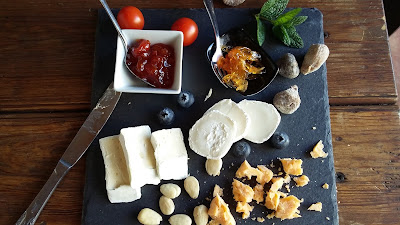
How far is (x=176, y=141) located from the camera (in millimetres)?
1451

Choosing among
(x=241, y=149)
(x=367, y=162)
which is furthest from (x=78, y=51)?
(x=367, y=162)

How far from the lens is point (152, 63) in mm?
1436

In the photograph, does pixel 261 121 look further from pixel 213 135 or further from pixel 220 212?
pixel 220 212

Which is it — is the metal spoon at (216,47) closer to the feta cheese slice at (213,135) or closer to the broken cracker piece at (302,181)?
the feta cheese slice at (213,135)

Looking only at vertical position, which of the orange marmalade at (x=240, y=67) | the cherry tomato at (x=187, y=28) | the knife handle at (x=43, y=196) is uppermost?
the cherry tomato at (x=187, y=28)

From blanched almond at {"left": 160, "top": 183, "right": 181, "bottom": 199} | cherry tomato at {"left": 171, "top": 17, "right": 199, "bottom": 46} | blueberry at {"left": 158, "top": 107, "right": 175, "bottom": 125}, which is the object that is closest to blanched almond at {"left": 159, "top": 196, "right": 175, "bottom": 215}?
blanched almond at {"left": 160, "top": 183, "right": 181, "bottom": 199}

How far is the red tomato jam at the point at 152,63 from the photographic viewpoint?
1.43 metres

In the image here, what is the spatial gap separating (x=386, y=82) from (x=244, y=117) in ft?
2.02

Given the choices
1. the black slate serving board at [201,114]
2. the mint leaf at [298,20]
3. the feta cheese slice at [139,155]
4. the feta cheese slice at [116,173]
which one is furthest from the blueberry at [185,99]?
the mint leaf at [298,20]

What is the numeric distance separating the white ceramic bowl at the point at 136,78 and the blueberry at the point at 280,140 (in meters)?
0.39

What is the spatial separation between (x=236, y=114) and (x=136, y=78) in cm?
39

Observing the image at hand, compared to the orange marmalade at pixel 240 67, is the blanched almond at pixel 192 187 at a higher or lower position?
lower

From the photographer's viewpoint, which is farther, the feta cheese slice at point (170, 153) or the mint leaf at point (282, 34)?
the mint leaf at point (282, 34)

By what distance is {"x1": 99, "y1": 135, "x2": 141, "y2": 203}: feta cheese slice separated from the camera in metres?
1.44
